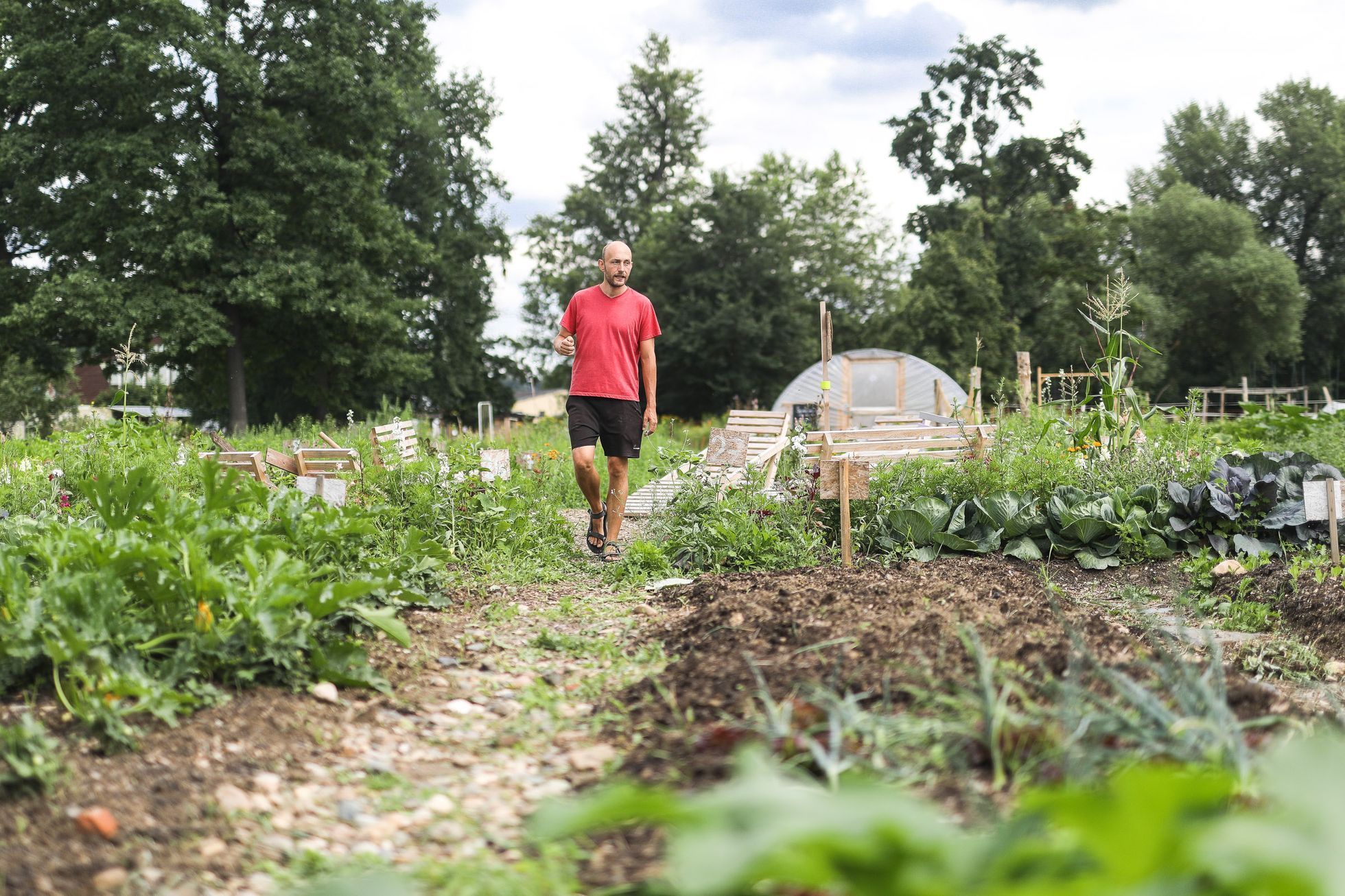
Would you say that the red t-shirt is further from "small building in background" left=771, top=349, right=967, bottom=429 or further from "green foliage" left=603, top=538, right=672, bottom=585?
"small building in background" left=771, top=349, right=967, bottom=429

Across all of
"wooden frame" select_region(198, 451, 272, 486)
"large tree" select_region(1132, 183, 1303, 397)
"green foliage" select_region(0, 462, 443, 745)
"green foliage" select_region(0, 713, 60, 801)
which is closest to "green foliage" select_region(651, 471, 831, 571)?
"wooden frame" select_region(198, 451, 272, 486)

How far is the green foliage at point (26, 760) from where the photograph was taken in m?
2.39

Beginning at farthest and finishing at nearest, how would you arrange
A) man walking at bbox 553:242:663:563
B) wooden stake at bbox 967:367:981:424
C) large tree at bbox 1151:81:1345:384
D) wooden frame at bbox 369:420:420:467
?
large tree at bbox 1151:81:1345:384
wooden stake at bbox 967:367:981:424
wooden frame at bbox 369:420:420:467
man walking at bbox 553:242:663:563

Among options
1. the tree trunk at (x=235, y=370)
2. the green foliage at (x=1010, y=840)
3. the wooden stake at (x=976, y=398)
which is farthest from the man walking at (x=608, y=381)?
the tree trunk at (x=235, y=370)

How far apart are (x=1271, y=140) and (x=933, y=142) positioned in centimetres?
1937

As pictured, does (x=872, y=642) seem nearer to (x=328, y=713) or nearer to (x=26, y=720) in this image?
(x=328, y=713)

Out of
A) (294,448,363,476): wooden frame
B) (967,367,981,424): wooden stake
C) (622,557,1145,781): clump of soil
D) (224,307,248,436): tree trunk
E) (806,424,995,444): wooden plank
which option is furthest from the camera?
(224,307,248,436): tree trunk

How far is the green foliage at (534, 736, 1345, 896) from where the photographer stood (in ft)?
3.87

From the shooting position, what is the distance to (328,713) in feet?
10.3

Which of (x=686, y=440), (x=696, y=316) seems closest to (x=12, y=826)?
(x=686, y=440)

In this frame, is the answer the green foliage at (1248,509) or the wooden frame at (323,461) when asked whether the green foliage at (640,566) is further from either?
the green foliage at (1248,509)

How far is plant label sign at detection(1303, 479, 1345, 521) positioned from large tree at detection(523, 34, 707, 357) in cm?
3518

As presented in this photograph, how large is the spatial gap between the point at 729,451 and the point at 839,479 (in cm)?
97

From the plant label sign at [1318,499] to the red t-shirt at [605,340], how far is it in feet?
12.0
